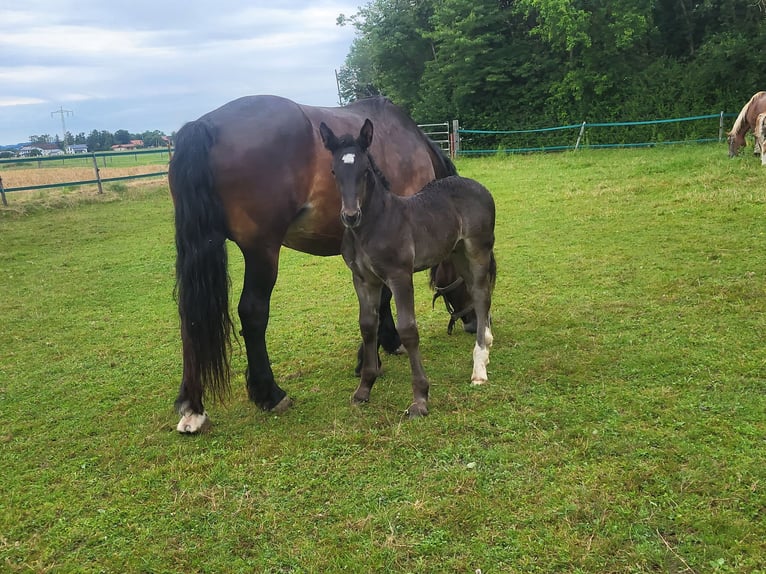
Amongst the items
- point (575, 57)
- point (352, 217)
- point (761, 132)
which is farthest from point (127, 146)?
point (352, 217)

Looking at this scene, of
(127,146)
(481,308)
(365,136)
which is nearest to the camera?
(365,136)

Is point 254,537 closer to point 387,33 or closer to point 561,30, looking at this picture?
point 561,30

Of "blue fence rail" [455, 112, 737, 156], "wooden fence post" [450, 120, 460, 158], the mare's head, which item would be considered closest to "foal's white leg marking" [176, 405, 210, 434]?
the mare's head

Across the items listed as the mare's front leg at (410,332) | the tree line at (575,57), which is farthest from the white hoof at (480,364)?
the tree line at (575,57)

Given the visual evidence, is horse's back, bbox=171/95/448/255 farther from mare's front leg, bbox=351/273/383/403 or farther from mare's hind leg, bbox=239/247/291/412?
mare's front leg, bbox=351/273/383/403

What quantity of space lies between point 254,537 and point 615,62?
24339mm

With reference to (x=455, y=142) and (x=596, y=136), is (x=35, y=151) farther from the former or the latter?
(x=596, y=136)

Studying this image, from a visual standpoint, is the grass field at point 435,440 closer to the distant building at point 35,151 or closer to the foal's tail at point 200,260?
the foal's tail at point 200,260

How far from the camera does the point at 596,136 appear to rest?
70.8ft

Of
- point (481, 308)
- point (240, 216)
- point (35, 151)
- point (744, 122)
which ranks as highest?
point (35, 151)

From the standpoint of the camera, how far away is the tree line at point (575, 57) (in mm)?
20000

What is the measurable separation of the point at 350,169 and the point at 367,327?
1127 mm

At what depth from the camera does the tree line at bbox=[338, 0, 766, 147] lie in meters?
20.0

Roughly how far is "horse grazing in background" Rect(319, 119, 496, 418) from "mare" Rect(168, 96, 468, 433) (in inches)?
15.4
